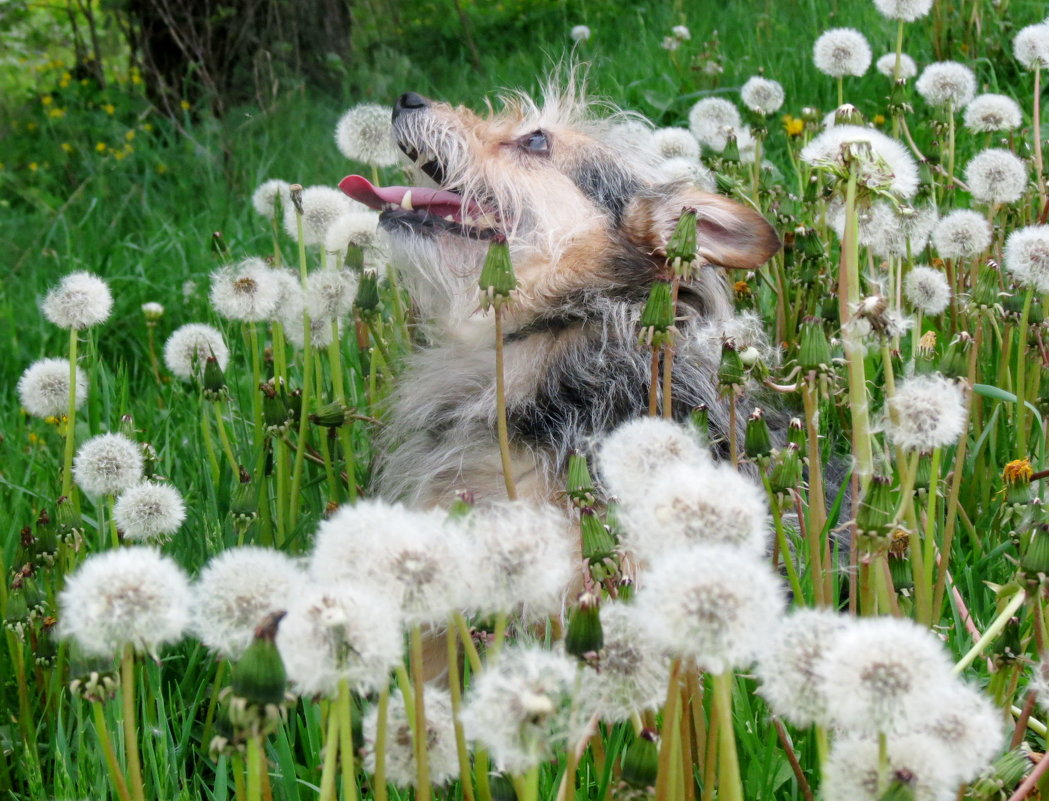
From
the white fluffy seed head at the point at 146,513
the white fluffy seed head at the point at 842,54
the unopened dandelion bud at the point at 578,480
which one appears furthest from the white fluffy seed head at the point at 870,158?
the white fluffy seed head at the point at 842,54

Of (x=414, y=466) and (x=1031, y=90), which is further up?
(x=1031, y=90)

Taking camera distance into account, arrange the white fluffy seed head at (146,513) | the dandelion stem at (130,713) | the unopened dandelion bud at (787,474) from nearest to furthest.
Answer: the dandelion stem at (130,713) < the unopened dandelion bud at (787,474) < the white fluffy seed head at (146,513)

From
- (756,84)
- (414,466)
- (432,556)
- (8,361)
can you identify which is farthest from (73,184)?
(432,556)

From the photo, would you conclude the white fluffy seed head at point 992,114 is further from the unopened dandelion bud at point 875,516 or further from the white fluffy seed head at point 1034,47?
the unopened dandelion bud at point 875,516

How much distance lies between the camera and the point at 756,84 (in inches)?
200

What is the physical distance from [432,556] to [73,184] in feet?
25.1

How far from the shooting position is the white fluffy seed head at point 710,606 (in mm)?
1168

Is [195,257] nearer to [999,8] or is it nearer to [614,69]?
[614,69]

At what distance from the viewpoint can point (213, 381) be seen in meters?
3.05

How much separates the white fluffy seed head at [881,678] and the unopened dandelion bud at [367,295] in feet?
6.63

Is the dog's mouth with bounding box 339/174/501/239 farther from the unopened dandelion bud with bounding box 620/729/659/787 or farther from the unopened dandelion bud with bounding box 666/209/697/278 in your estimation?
the unopened dandelion bud with bounding box 620/729/659/787

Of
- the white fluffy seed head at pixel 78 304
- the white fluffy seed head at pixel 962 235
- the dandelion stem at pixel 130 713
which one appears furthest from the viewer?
the white fluffy seed head at pixel 962 235

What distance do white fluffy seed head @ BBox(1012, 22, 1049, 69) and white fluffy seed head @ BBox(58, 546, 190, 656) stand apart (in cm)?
390

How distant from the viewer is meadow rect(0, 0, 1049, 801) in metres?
1.27
